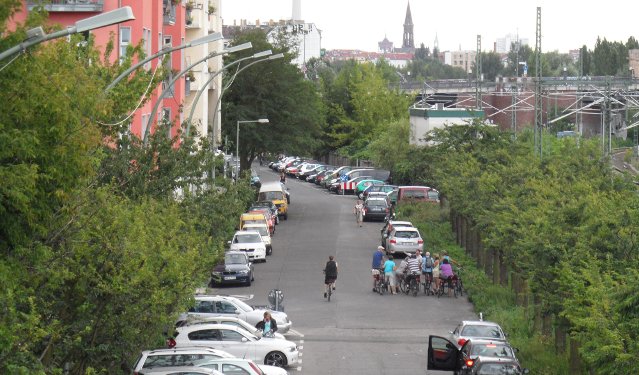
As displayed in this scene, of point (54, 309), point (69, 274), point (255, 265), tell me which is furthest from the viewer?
point (255, 265)

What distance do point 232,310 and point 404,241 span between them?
18038 millimetres

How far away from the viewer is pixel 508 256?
3666 centimetres

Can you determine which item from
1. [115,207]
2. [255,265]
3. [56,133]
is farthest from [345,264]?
[56,133]

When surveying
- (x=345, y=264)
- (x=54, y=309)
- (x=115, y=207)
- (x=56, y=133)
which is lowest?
(x=345, y=264)

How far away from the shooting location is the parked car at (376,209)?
65.6m

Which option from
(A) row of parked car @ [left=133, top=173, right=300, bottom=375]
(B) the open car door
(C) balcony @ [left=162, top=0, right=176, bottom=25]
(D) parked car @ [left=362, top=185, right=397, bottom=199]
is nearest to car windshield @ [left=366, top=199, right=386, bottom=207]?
(D) parked car @ [left=362, top=185, right=397, bottom=199]

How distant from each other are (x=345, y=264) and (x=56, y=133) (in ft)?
110

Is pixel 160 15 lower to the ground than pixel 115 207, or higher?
higher

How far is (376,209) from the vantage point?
6556 centimetres

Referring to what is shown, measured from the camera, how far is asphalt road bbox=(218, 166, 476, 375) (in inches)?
1209

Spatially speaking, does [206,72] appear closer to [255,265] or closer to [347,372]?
[255,265]

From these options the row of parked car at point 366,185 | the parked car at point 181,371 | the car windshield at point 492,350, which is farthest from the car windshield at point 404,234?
the parked car at point 181,371

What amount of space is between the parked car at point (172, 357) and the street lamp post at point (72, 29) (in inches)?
361

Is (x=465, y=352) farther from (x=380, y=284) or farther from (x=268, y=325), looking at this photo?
(x=380, y=284)
